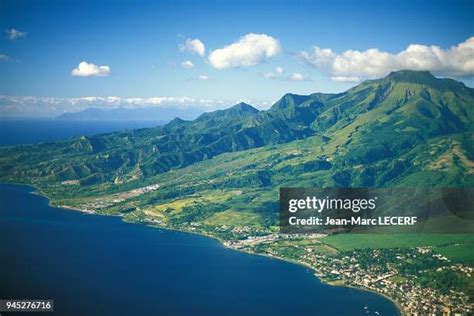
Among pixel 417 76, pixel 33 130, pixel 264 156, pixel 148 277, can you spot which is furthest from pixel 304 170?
pixel 33 130

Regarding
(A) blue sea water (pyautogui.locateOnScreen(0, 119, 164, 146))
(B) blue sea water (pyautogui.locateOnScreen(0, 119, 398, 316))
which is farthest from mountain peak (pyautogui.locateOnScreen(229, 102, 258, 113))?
(B) blue sea water (pyautogui.locateOnScreen(0, 119, 398, 316))

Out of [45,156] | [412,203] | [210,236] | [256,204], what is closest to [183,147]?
[45,156]

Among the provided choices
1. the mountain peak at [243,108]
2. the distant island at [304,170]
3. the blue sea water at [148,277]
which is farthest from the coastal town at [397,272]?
the mountain peak at [243,108]

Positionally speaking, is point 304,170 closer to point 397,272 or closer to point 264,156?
point 264,156

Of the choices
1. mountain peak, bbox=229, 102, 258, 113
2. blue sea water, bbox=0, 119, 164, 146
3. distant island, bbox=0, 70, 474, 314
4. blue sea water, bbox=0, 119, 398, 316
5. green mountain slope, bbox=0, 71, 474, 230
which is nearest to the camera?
blue sea water, bbox=0, 119, 398, 316

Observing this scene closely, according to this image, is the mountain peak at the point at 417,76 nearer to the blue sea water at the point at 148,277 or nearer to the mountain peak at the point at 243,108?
the mountain peak at the point at 243,108

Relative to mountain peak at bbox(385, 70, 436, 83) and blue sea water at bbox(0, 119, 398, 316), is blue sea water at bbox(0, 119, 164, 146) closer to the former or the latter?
blue sea water at bbox(0, 119, 398, 316)
